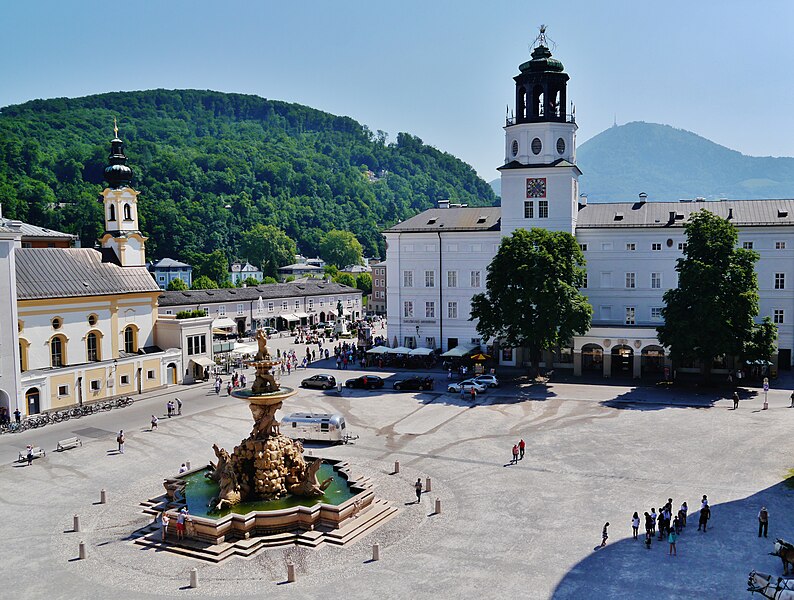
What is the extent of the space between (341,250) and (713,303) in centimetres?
12783

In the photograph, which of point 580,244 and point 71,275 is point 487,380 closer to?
point 580,244

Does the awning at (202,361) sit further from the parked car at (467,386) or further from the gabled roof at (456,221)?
the gabled roof at (456,221)

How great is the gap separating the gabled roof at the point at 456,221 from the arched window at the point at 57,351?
1104 inches

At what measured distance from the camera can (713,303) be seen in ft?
142

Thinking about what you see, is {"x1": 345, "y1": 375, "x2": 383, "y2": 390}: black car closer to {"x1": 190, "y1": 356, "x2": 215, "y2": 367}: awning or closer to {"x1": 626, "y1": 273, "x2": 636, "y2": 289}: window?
{"x1": 190, "y1": 356, "x2": 215, "y2": 367}: awning

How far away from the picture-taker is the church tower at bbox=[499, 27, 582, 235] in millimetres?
55219

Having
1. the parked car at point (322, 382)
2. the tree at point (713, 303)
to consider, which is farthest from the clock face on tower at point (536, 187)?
the parked car at point (322, 382)

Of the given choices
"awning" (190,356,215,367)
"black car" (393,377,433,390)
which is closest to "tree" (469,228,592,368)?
"black car" (393,377,433,390)

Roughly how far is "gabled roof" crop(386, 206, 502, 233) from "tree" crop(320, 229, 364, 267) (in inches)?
4066

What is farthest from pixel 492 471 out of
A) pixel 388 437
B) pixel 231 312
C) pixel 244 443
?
pixel 231 312

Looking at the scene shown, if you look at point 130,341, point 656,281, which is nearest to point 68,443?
point 130,341

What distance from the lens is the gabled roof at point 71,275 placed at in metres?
43.5

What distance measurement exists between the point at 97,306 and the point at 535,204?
33.9 meters

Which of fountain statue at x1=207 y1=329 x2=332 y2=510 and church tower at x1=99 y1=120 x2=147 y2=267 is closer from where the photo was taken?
fountain statue at x1=207 y1=329 x2=332 y2=510
